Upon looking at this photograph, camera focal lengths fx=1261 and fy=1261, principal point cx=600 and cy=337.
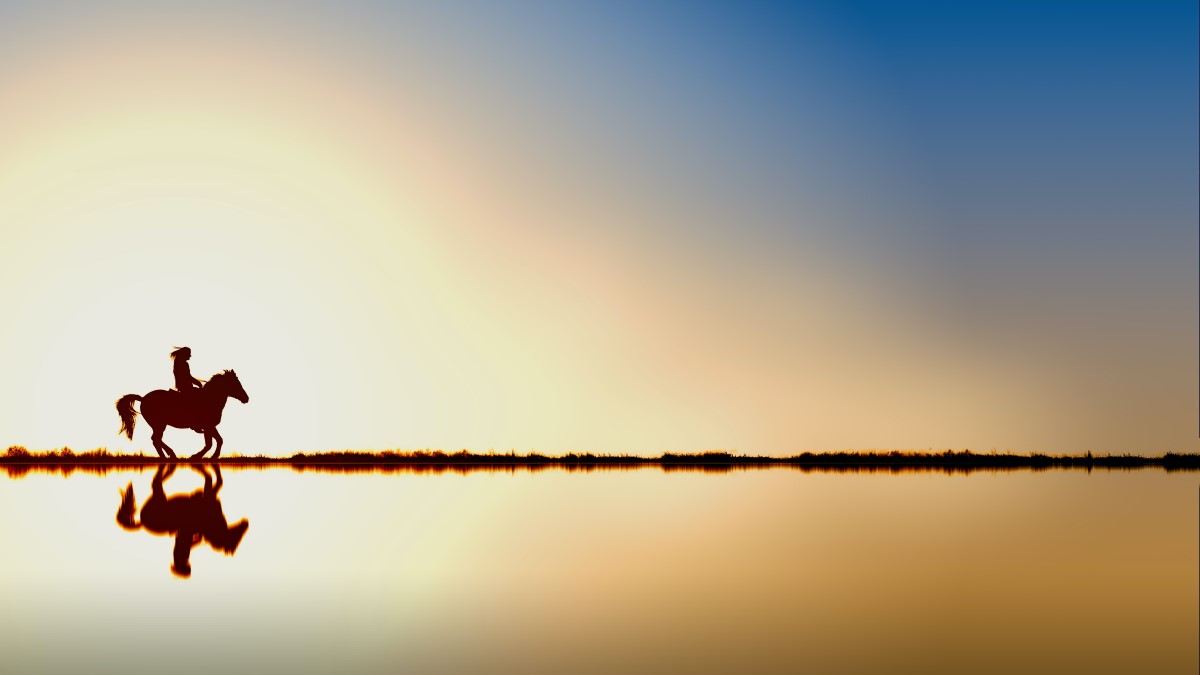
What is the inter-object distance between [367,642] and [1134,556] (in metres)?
8.49

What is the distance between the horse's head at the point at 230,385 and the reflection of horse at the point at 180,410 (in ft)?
0.08

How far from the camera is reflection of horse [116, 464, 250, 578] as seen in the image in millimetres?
13688

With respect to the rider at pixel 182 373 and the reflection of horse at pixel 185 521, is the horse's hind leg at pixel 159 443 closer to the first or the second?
the rider at pixel 182 373

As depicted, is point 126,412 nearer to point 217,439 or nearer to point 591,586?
point 217,439

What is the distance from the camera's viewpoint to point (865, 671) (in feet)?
26.7

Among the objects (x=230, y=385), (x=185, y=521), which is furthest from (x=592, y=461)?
(x=185, y=521)

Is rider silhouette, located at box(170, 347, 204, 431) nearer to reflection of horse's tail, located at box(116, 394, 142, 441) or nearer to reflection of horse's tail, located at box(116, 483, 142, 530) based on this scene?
reflection of horse's tail, located at box(116, 394, 142, 441)

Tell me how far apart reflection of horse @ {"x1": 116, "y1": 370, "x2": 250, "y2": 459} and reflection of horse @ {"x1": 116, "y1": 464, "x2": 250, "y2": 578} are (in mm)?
9335

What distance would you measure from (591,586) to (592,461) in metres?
23.4

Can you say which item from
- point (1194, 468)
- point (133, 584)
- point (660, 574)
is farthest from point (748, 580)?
point (1194, 468)

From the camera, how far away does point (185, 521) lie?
1638 centimetres

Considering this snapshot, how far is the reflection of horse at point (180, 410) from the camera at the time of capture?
31.6 meters

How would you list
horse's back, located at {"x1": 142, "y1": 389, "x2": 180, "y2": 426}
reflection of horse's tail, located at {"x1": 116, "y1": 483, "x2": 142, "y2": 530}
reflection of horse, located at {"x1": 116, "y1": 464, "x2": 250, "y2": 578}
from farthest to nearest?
horse's back, located at {"x1": 142, "y1": 389, "x2": 180, "y2": 426}
reflection of horse's tail, located at {"x1": 116, "y1": 483, "x2": 142, "y2": 530}
reflection of horse, located at {"x1": 116, "y1": 464, "x2": 250, "y2": 578}

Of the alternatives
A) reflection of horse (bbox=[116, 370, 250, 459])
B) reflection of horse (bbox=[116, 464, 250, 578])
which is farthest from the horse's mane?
reflection of horse (bbox=[116, 464, 250, 578])
